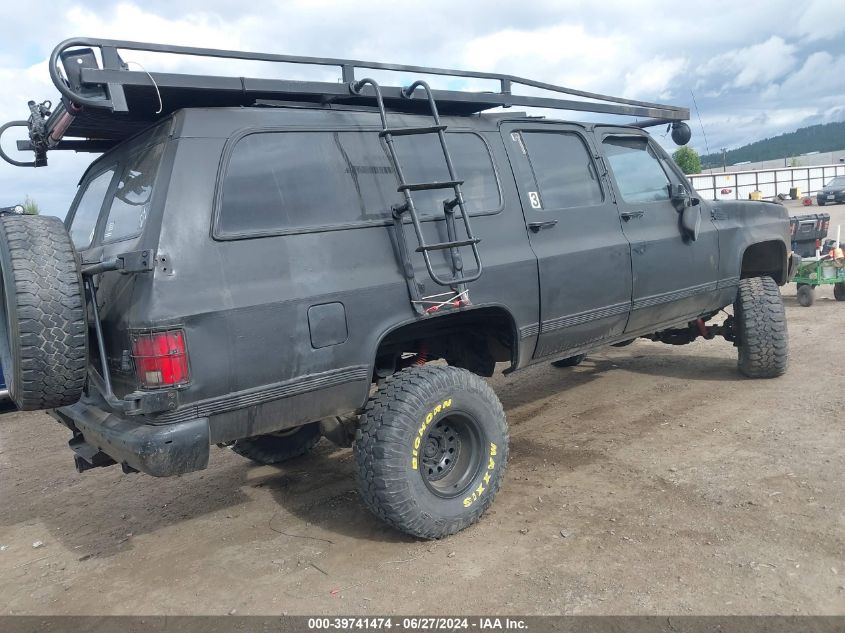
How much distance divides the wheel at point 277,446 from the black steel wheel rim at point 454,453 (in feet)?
3.96

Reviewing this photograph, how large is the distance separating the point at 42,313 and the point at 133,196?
0.74 meters

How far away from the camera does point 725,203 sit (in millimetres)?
5258

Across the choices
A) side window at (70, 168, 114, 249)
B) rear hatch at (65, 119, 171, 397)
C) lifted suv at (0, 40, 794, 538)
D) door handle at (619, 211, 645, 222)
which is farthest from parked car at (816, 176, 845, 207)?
rear hatch at (65, 119, 171, 397)

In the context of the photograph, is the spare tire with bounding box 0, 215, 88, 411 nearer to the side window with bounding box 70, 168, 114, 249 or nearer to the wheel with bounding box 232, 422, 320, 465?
the side window with bounding box 70, 168, 114, 249

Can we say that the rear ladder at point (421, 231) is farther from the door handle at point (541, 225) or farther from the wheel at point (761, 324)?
the wheel at point (761, 324)

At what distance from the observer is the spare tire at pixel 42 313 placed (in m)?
2.70

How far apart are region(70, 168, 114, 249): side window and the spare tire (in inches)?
33.3

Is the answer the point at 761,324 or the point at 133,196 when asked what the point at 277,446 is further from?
the point at 761,324

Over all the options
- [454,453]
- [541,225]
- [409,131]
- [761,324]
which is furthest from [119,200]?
[761,324]

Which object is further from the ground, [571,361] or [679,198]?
[679,198]

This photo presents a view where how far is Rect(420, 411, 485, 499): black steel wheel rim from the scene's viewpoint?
3453 millimetres

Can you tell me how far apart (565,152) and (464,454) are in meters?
2.09

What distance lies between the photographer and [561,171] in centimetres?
426

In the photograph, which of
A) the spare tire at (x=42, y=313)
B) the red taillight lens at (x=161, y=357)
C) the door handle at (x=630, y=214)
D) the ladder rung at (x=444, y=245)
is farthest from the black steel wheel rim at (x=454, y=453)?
the door handle at (x=630, y=214)
